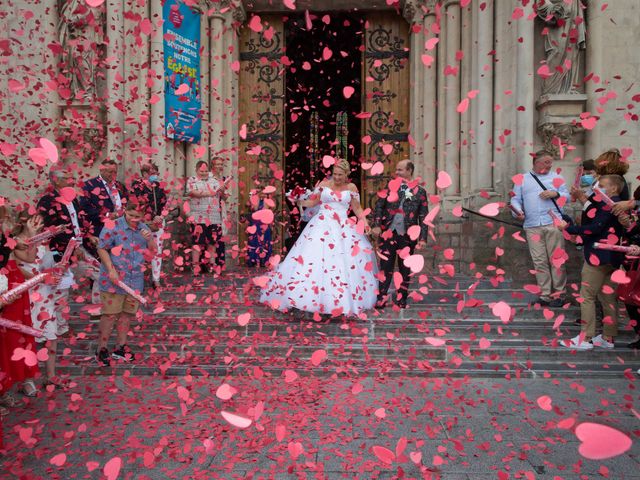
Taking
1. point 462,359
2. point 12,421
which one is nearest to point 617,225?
point 462,359

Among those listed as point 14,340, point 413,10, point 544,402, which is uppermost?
point 413,10

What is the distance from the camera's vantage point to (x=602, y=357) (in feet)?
17.3

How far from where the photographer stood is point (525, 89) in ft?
26.1

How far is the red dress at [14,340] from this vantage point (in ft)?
12.2

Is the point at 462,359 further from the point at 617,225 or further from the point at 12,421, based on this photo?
the point at 12,421

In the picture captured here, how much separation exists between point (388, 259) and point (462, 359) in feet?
5.33

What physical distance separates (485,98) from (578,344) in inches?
185

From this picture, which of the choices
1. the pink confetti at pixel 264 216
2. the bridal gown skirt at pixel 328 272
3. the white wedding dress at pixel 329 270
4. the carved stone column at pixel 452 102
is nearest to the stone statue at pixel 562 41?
the carved stone column at pixel 452 102

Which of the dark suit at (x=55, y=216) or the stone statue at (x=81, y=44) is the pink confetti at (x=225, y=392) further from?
the stone statue at (x=81, y=44)

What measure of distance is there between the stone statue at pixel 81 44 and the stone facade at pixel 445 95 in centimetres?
7

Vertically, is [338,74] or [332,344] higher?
[338,74]

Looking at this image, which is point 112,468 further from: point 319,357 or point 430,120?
point 430,120

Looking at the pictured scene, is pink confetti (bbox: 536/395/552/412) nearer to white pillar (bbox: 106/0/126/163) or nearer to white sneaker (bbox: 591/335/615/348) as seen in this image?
white sneaker (bbox: 591/335/615/348)

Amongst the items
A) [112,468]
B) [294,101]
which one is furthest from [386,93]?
[112,468]
